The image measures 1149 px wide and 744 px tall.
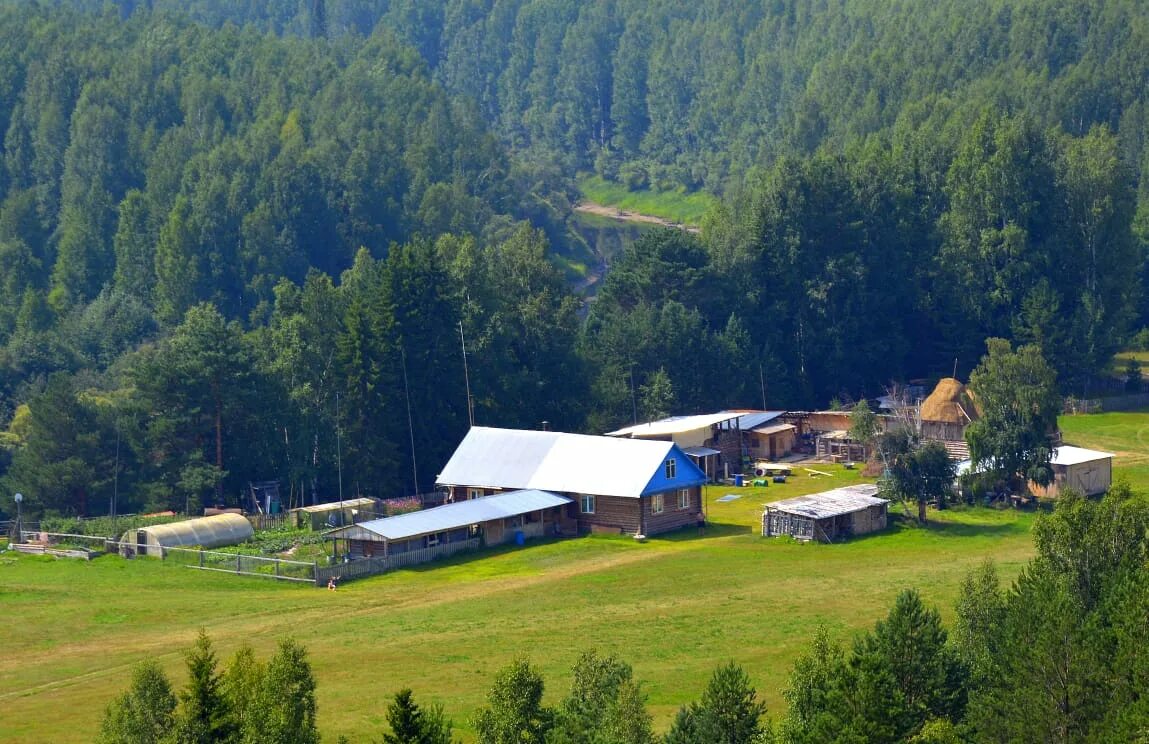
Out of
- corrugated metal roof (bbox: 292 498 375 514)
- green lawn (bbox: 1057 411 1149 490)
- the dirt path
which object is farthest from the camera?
the dirt path

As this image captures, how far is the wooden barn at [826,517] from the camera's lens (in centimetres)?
7406

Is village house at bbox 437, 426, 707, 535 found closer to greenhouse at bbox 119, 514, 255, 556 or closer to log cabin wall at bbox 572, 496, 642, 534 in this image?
log cabin wall at bbox 572, 496, 642, 534

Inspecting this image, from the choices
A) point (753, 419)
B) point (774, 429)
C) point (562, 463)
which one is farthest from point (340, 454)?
point (774, 429)

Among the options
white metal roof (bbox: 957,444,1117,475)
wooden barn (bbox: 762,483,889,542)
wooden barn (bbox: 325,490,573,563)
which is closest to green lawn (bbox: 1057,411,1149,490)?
white metal roof (bbox: 957,444,1117,475)

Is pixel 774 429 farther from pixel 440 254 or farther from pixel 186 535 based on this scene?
pixel 186 535

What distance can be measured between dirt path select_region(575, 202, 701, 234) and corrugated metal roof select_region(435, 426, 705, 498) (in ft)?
319

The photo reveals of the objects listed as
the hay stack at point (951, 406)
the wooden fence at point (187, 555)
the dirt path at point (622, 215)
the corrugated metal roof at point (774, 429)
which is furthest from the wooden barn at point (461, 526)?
the dirt path at point (622, 215)

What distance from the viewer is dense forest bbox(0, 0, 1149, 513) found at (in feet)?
293

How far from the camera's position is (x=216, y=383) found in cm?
8569

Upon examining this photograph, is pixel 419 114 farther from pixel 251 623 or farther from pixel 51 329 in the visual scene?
pixel 251 623

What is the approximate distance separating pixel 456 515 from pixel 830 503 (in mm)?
16890

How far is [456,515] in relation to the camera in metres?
73.6

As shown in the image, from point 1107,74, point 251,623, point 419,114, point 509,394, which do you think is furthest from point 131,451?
point 1107,74

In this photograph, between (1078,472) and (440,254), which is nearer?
(1078,472)
